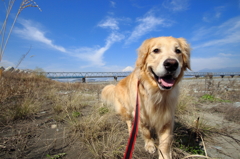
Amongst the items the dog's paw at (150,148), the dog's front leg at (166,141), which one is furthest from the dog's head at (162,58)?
the dog's paw at (150,148)

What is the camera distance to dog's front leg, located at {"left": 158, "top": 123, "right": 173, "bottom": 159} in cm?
151

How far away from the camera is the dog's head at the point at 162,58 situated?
1635 mm

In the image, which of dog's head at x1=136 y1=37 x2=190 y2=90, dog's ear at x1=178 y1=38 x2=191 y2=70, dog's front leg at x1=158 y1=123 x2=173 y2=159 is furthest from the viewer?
dog's ear at x1=178 y1=38 x2=191 y2=70

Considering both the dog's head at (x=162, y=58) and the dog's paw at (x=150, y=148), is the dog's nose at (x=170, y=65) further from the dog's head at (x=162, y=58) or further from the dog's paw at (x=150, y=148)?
the dog's paw at (x=150, y=148)

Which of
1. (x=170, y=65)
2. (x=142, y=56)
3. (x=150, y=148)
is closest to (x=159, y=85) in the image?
(x=170, y=65)

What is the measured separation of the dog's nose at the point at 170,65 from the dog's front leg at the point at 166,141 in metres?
0.86

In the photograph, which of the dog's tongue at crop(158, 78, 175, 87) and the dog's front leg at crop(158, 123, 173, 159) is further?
the dog's tongue at crop(158, 78, 175, 87)

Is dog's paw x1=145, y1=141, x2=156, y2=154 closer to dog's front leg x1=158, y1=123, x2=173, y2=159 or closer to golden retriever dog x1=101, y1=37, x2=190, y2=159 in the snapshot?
golden retriever dog x1=101, y1=37, x2=190, y2=159

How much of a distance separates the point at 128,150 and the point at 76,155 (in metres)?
0.84

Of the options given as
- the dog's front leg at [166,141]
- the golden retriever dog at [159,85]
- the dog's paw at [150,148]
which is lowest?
the dog's paw at [150,148]

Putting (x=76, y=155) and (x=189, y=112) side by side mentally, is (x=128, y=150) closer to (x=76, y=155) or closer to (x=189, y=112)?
(x=76, y=155)

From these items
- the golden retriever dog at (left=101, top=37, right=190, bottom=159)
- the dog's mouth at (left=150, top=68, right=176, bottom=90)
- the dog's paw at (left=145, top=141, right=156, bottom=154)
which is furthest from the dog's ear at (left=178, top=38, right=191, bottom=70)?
the dog's paw at (left=145, top=141, right=156, bottom=154)

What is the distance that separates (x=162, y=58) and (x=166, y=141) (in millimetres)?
1122

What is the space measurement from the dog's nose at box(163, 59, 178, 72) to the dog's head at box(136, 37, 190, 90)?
2 cm
